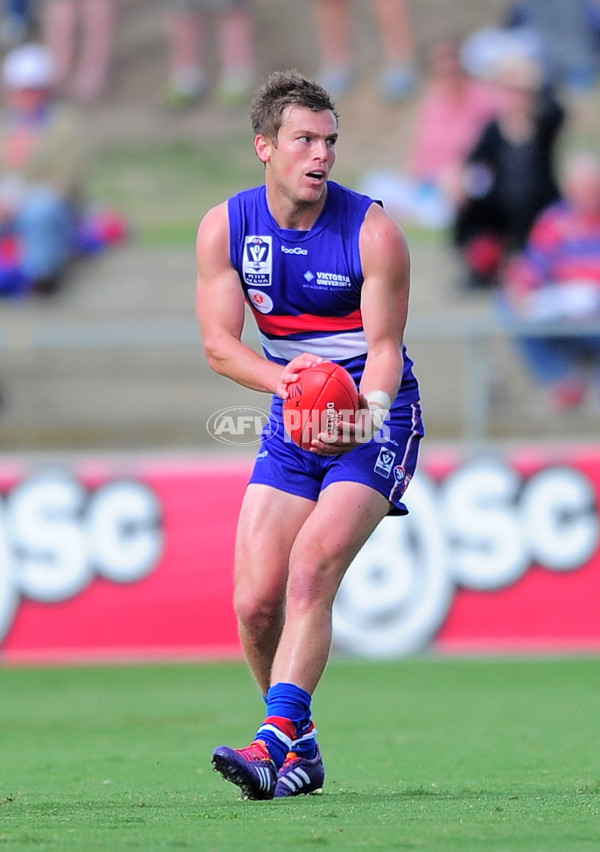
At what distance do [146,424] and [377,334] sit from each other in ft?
26.2

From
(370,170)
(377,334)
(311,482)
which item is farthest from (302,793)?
(370,170)

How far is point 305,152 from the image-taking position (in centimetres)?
600

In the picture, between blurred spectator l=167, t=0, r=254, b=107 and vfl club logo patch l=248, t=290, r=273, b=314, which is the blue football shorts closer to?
vfl club logo patch l=248, t=290, r=273, b=314

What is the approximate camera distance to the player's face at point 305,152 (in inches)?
236

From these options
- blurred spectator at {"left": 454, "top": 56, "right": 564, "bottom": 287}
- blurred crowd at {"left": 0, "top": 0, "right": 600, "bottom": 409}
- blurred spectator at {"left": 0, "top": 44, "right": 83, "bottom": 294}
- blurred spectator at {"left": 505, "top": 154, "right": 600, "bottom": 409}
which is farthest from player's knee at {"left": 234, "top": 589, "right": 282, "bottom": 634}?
blurred spectator at {"left": 0, "top": 44, "right": 83, "bottom": 294}

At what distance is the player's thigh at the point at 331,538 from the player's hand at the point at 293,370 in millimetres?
430

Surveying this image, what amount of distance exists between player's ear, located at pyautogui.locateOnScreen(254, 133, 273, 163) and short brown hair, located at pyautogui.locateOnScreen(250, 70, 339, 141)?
15 mm

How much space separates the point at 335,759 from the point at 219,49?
14.9 m

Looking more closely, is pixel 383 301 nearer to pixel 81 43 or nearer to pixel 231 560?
pixel 231 560

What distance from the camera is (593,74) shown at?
19.9m

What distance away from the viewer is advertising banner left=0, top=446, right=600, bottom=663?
40.2ft

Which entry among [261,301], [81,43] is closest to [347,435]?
[261,301]

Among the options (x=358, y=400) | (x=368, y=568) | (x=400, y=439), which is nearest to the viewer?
(x=358, y=400)

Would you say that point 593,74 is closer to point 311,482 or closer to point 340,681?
point 340,681
